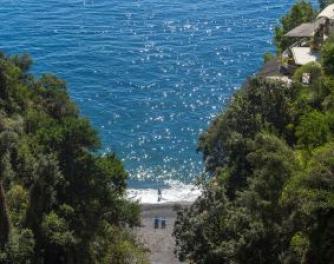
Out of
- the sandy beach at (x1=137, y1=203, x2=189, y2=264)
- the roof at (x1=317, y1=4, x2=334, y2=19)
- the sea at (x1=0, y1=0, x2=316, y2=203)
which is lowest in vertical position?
the sandy beach at (x1=137, y1=203, x2=189, y2=264)

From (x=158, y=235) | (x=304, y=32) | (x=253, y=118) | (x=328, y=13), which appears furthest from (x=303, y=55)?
(x=158, y=235)

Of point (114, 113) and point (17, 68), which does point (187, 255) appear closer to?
point (17, 68)

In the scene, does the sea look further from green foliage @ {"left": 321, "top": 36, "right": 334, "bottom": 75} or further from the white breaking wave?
green foliage @ {"left": 321, "top": 36, "right": 334, "bottom": 75}

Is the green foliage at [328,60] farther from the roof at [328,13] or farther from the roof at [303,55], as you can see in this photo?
the roof at [328,13]

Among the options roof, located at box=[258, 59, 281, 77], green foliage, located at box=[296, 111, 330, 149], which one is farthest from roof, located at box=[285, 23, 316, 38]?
green foliage, located at box=[296, 111, 330, 149]

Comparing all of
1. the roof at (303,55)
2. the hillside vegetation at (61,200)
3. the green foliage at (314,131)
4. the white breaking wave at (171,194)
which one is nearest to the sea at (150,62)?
the white breaking wave at (171,194)

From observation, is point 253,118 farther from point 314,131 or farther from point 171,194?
point 171,194

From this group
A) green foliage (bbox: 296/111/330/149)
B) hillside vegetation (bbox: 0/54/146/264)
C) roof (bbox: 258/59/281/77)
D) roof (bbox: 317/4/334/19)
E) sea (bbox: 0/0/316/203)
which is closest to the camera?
green foliage (bbox: 296/111/330/149)
